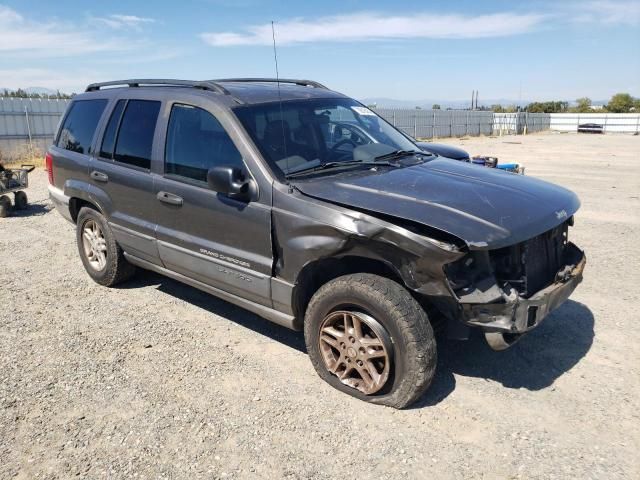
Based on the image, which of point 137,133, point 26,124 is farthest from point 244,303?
point 26,124

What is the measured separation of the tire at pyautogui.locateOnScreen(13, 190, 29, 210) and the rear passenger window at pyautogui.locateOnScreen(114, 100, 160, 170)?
552 centimetres

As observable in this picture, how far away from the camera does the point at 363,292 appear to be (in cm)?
320

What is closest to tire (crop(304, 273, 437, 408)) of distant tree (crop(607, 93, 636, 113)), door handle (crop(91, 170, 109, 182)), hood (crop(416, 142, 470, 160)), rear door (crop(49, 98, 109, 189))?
hood (crop(416, 142, 470, 160))

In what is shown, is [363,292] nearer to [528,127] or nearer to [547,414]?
[547,414]

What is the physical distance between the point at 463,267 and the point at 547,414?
1.06 metres

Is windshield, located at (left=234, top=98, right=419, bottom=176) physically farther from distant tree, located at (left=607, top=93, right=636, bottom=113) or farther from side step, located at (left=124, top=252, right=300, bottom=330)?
distant tree, located at (left=607, top=93, right=636, bottom=113)

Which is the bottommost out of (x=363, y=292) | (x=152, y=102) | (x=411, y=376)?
(x=411, y=376)

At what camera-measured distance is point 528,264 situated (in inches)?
129

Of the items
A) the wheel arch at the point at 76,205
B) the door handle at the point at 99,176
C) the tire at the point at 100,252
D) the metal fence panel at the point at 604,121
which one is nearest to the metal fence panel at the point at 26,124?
the wheel arch at the point at 76,205

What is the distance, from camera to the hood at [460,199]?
118 inches

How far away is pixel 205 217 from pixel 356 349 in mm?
1525

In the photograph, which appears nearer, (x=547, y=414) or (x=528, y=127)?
(x=547, y=414)

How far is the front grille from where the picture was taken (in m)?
3.22

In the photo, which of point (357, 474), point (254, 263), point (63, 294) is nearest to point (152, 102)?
point (254, 263)
